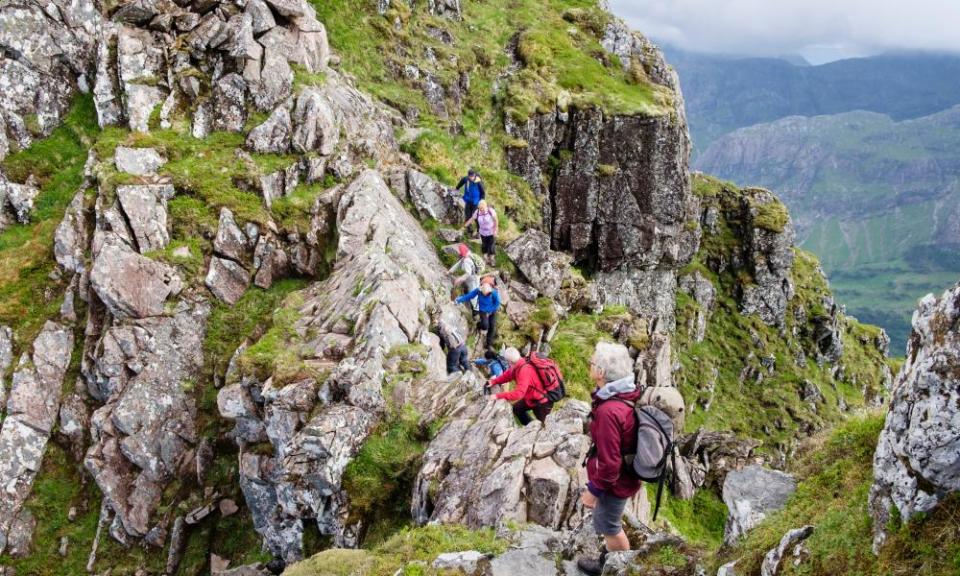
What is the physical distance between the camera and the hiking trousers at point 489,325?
72.7ft

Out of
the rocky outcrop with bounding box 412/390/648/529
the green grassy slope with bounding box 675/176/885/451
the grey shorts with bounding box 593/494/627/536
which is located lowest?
the green grassy slope with bounding box 675/176/885/451

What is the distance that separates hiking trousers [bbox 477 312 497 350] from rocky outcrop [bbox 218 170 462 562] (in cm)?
110

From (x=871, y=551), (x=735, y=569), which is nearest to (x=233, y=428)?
(x=735, y=569)

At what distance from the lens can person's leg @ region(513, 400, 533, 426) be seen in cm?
1588

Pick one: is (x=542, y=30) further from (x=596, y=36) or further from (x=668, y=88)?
(x=668, y=88)

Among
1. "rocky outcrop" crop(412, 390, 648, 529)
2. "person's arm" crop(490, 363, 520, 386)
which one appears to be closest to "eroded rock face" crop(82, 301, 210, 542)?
"rocky outcrop" crop(412, 390, 648, 529)

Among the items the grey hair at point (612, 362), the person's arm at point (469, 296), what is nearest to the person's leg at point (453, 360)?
the person's arm at point (469, 296)

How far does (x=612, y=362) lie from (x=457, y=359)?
11959mm

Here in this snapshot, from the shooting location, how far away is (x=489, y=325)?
73.4 ft

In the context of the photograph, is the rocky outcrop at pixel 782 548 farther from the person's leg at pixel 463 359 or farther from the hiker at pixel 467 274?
the hiker at pixel 467 274

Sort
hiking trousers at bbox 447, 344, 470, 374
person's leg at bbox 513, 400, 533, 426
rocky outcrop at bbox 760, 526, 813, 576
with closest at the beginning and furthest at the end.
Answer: rocky outcrop at bbox 760, 526, 813, 576 < person's leg at bbox 513, 400, 533, 426 < hiking trousers at bbox 447, 344, 470, 374

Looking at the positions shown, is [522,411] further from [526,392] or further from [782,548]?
[782,548]

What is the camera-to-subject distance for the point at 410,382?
18.0 meters

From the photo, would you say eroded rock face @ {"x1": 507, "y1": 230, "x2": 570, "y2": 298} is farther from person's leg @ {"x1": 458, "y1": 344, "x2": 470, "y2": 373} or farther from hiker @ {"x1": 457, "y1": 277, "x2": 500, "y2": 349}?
person's leg @ {"x1": 458, "y1": 344, "x2": 470, "y2": 373}
